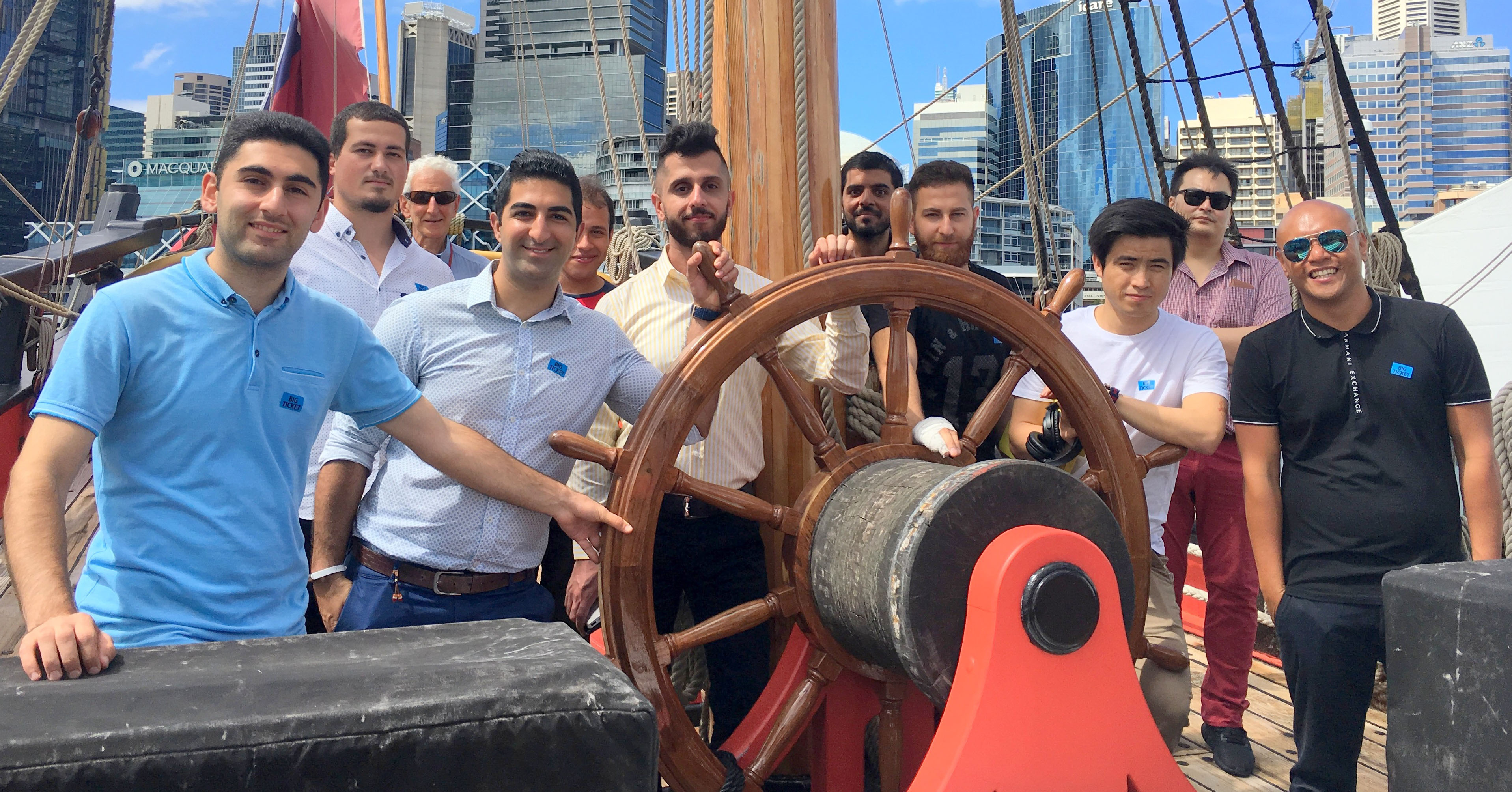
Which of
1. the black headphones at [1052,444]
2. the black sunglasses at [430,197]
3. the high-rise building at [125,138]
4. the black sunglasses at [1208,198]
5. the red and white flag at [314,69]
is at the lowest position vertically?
the black headphones at [1052,444]

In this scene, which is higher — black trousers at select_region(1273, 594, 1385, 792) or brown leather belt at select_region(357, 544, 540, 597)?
brown leather belt at select_region(357, 544, 540, 597)

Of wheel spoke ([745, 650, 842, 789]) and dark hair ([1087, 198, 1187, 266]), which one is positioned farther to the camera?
dark hair ([1087, 198, 1187, 266])

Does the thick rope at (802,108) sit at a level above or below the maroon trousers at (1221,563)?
above

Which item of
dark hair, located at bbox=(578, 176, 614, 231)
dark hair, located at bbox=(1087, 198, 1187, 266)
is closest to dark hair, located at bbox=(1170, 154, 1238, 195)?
dark hair, located at bbox=(1087, 198, 1187, 266)

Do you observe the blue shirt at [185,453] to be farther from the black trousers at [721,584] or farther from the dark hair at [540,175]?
the black trousers at [721,584]

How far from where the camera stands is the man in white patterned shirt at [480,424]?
172 centimetres

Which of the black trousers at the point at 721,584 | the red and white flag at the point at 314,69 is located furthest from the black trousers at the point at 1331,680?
the red and white flag at the point at 314,69

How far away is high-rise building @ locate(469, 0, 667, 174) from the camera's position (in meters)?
32.2

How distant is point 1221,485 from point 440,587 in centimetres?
191

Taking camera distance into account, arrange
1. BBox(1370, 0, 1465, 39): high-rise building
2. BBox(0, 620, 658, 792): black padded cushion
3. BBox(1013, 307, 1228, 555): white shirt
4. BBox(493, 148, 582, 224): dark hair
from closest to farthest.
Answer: BBox(0, 620, 658, 792): black padded cushion → BBox(493, 148, 582, 224): dark hair → BBox(1013, 307, 1228, 555): white shirt → BBox(1370, 0, 1465, 39): high-rise building

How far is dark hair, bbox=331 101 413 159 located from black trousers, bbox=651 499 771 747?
1.16m

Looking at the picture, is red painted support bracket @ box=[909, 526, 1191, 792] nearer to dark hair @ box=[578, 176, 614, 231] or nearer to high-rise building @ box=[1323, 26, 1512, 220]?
dark hair @ box=[578, 176, 614, 231]

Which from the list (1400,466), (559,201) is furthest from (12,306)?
(1400,466)

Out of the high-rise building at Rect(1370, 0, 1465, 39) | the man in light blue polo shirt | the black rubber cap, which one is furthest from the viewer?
the high-rise building at Rect(1370, 0, 1465, 39)
